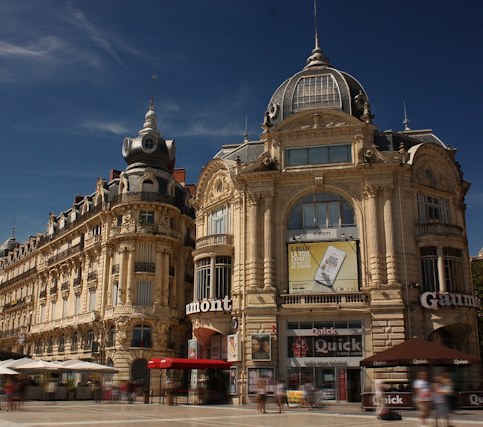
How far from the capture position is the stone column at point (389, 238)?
36.0 m

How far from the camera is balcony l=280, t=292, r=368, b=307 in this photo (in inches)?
1416

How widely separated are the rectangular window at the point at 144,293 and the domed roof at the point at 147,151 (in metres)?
11.1

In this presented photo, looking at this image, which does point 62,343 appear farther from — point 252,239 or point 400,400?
point 400,400

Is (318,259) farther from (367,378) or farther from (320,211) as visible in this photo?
(367,378)

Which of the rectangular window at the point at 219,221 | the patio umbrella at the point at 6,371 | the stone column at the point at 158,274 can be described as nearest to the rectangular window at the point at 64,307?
the stone column at the point at 158,274

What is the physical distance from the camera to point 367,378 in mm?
34656

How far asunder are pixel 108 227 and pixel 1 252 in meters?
44.6

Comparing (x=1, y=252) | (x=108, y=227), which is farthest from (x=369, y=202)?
(x=1, y=252)

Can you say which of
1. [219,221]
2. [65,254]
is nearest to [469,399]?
[219,221]

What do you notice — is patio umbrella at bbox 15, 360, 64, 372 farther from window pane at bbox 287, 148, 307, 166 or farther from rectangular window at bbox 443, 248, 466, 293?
rectangular window at bbox 443, 248, 466, 293

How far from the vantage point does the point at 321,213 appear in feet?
126

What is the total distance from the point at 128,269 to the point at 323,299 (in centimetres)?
1977

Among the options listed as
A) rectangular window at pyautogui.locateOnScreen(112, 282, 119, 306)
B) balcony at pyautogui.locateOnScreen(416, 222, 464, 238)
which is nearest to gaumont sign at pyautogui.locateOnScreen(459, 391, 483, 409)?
balcony at pyautogui.locateOnScreen(416, 222, 464, 238)

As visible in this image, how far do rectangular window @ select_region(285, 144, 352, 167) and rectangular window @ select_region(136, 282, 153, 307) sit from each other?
17.7 meters
